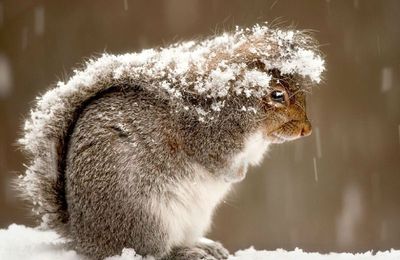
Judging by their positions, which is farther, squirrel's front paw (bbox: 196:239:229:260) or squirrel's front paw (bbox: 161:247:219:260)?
squirrel's front paw (bbox: 196:239:229:260)

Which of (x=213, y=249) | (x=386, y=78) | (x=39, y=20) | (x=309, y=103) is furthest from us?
(x=386, y=78)

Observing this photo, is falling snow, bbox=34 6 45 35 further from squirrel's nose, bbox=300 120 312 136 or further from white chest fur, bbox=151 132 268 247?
squirrel's nose, bbox=300 120 312 136

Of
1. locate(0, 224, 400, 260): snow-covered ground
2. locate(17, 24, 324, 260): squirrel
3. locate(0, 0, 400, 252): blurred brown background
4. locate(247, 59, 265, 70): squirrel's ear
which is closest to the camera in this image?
locate(17, 24, 324, 260): squirrel

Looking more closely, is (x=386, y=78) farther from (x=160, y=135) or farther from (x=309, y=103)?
(x=160, y=135)

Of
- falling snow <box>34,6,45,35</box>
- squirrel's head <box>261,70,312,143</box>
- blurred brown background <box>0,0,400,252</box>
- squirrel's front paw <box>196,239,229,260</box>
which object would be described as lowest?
squirrel's front paw <box>196,239,229,260</box>

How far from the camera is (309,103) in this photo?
7.01m

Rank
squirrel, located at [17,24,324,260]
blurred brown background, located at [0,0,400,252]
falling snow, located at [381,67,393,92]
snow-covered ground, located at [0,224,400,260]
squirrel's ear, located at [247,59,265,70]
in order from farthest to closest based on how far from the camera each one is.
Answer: falling snow, located at [381,67,393,92]
blurred brown background, located at [0,0,400,252]
squirrel's ear, located at [247,59,265,70]
snow-covered ground, located at [0,224,400,260]
squirrel, located at [17,24,324,260]

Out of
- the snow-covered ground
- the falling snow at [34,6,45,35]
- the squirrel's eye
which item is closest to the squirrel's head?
the squirrel's eye

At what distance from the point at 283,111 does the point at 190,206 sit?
1.80 ft

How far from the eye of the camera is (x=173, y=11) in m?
6.79

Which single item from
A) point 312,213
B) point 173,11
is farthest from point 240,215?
point 173,11

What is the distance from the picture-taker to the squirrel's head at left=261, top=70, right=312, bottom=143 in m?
2.98

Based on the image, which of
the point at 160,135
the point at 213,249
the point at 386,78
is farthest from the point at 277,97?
the point at 386,78

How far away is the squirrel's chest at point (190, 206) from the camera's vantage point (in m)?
2.74
